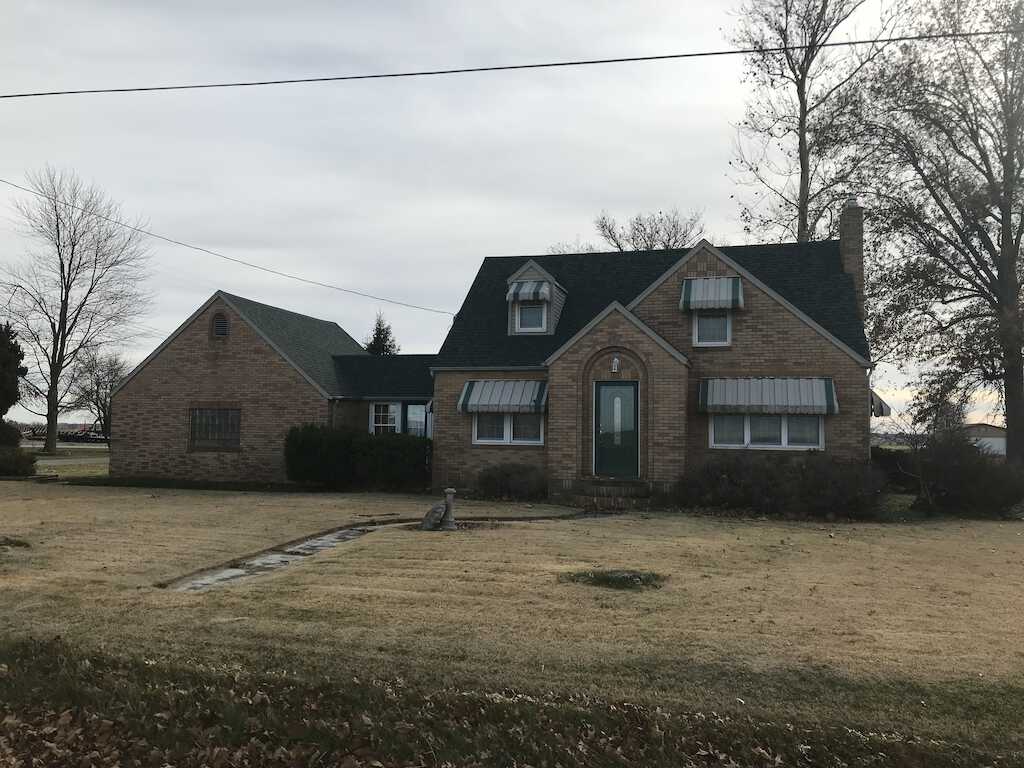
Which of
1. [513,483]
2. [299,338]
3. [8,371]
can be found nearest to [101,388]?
[8,371]

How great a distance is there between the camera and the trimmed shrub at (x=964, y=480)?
62.2 feet

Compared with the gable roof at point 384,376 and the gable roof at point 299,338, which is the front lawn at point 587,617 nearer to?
the gable roof at point 299,338

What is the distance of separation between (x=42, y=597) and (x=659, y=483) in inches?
583

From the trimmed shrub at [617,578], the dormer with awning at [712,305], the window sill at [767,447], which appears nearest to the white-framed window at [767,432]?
the window sill at [767,447]

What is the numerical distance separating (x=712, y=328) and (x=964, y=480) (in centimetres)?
711

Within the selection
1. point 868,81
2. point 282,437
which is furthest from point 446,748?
point 868,81

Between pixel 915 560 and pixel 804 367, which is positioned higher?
pixel 804 367

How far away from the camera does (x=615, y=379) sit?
2145 centimetres

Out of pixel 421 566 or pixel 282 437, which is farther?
pixel 282 437

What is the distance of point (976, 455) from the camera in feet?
62.7

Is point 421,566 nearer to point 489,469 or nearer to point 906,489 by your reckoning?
point 489,469

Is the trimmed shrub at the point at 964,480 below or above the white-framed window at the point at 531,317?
below

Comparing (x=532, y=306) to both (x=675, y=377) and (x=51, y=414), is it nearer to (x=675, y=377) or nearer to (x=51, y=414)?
(x=675, y=377)

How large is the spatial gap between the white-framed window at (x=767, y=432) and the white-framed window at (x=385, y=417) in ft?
39.5
